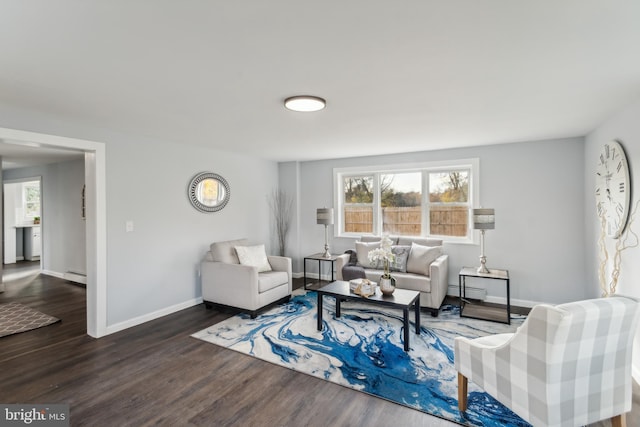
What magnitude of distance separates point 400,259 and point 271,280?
178cm

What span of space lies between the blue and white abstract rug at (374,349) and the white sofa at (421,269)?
259mm

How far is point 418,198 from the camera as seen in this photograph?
5.18 m

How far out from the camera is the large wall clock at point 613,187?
276cm

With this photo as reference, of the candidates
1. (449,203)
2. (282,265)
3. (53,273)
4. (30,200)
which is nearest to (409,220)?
(449,203)

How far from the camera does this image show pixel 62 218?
632cm

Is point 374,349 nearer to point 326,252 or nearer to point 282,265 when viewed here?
point 282,265

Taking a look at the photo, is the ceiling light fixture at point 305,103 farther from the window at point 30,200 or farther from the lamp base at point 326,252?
the window at point 30,200

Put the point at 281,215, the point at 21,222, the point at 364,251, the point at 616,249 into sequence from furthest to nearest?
the point at 21,222, the point at 281,215, the point at 364,251, the point at 616,249

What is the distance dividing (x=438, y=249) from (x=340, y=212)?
1.95 metres

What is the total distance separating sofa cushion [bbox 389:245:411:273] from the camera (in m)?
4.45

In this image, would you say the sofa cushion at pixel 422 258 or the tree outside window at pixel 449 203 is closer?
the sofa cushion at pixel 422 258

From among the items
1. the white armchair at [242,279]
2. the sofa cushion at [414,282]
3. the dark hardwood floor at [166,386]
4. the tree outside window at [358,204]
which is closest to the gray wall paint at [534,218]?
the sofa cushion at [414,282]

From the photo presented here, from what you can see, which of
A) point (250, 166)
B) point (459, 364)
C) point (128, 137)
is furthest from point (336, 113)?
point (250, 166)

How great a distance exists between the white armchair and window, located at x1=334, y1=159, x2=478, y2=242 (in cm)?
165
